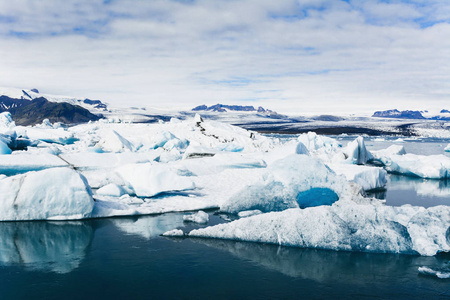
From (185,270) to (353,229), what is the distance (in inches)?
101

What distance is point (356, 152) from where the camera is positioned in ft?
53.1

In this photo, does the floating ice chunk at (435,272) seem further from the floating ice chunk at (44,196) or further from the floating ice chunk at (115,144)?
the floating ice chunk at (115,144)

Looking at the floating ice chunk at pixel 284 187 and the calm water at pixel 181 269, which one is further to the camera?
the floating ice chunk at pixel 284 187

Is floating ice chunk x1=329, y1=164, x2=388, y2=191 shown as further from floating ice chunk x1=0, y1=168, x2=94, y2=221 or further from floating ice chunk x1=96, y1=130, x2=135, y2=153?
floating ice chunk x1=96, y1=130, x2=135, y2=153

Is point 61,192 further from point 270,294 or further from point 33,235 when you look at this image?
point 270,294

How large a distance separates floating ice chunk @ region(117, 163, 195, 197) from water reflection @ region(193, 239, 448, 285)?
2.70 meters

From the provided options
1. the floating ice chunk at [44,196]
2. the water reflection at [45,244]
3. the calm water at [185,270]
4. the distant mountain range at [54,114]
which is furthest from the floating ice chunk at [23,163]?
the distant mountain range at [54,114]

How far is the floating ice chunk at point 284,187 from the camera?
7.31m

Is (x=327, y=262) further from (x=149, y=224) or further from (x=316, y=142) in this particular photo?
(x=316, y=142)

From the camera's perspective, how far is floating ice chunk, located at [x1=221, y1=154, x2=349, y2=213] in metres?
7.31

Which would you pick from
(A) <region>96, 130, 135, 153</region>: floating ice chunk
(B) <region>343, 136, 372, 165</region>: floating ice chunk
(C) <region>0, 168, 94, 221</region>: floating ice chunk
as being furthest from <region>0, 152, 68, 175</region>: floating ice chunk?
(B) <region>343, 136, 372, 165</region>: floating ice chunk

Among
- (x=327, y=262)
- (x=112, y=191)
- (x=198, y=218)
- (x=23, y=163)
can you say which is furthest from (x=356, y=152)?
(x=23, y=163)

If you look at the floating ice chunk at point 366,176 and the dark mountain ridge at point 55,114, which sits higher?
the dark mountain ridge at point 55,114

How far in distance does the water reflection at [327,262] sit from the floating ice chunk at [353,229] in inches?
4.7
